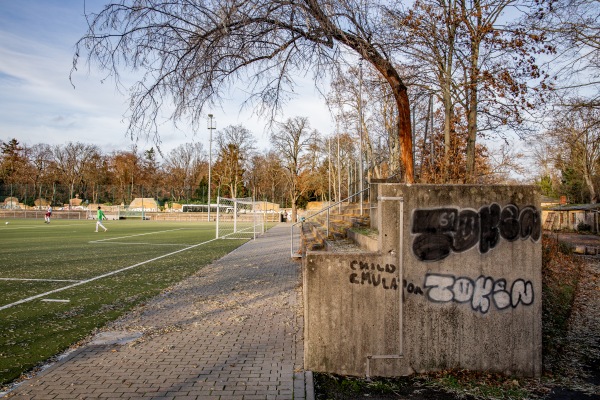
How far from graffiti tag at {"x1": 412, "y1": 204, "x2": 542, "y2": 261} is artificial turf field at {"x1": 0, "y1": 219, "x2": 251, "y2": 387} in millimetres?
4928

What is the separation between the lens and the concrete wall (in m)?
5.19

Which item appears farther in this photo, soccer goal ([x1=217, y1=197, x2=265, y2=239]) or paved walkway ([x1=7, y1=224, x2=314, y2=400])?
soccer goal ([x1=217, y1=197, x2=265, y2=239])

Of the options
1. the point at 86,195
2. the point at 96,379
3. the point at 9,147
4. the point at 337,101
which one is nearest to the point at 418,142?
the point at 337,101

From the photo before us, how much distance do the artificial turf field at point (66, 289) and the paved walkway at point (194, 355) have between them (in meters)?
0.48

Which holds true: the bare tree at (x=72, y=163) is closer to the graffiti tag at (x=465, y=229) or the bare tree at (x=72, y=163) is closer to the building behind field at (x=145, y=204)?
the building behind field at (x=145, y=204)

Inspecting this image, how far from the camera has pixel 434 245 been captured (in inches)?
207

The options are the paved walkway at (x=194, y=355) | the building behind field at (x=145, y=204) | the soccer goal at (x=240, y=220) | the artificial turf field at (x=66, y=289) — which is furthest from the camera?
the building behind field at (x=145, y=204)

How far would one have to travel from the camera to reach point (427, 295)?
523 centimetres

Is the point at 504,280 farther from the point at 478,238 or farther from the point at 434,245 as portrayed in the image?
the point at 434,245

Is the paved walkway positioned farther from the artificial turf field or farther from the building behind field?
the building behind field

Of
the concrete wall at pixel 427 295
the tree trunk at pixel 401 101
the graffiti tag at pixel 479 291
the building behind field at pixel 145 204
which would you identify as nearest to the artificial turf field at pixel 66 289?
the concrete wall at pixel 427 295


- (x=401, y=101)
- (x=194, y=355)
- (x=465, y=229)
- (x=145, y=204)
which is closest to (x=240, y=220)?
(x=145, y=204)

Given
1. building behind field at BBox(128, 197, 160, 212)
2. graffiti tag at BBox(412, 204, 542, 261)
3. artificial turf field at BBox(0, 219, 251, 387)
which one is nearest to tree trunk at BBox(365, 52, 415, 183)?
graffiti tag at BBox(412, 204, 542, 261)

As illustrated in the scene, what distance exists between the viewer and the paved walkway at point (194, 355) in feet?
14.7
